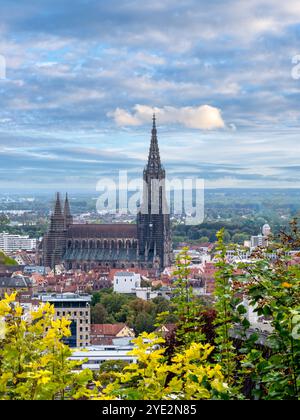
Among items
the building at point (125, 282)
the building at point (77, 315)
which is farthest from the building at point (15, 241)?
the building at point (77, 315)

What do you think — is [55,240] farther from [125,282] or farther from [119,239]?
[125,282]

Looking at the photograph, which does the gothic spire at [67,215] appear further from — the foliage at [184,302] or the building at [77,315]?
the foliage at [184,302]

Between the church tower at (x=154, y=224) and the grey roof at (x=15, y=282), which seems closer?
the grey roof at (x=15, y=282)

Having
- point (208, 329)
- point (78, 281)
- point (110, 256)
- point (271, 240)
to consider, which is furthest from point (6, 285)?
point (271, 240)

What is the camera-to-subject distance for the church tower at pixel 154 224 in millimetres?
34125

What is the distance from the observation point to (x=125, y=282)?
86.9ft

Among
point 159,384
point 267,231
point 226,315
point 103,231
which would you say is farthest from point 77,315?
point 103,231

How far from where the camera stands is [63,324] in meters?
1.99

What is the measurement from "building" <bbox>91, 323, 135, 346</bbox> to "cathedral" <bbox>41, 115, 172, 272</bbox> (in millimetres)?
17220

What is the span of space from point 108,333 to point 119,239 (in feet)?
63.7

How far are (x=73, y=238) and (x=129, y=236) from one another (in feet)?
8.61

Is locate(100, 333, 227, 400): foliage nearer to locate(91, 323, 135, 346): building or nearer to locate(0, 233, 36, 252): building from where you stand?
locate(91, 323, 135, 346): building

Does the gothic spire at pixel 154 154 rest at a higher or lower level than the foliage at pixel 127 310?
higher
